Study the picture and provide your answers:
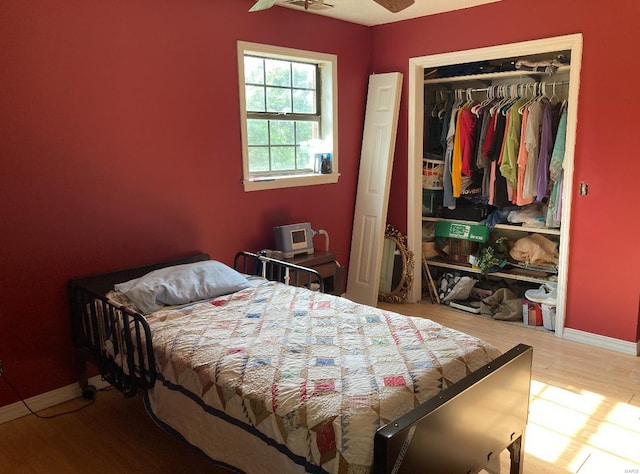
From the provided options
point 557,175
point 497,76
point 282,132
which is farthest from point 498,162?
point 282,132

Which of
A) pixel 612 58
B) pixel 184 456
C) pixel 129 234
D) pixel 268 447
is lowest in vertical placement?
pixel 184 456

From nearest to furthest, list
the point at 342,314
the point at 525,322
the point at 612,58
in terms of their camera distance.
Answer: the point at 342,314 → the point at 612,58 → the point at 525,322

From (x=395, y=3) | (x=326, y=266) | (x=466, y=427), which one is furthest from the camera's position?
(x=326, y=266)

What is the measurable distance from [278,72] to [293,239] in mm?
1298

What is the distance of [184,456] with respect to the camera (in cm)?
248

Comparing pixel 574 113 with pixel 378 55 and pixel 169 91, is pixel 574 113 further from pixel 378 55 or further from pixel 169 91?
pixel 169 91

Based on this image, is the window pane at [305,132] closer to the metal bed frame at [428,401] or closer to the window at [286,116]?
the window at [286,116]

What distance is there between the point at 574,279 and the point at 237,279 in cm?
240

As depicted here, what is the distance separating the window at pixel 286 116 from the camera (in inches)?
151

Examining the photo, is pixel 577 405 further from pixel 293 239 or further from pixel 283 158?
pixel 283 158

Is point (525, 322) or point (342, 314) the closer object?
point (342, 314)

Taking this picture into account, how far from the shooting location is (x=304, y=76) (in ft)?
13.9

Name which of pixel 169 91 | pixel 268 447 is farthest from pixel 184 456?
pixel 169 91

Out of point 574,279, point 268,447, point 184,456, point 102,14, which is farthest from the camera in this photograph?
point 574,279
